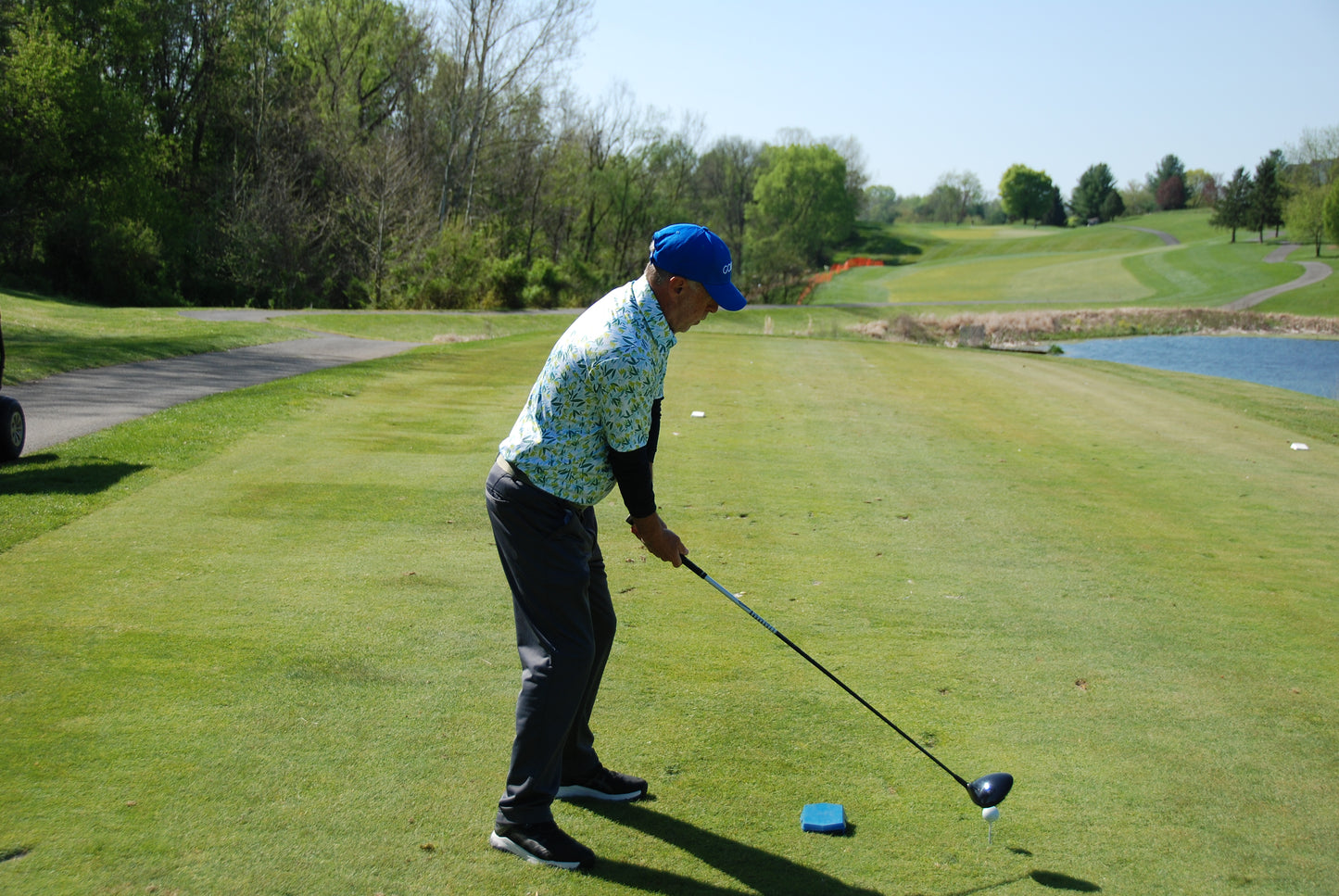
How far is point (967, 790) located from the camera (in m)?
3.72

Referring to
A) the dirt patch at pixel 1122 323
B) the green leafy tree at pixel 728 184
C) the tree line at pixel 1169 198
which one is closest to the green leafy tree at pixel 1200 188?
the tree line at pixel 1169 198

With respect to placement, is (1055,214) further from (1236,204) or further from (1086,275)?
(1086,275)

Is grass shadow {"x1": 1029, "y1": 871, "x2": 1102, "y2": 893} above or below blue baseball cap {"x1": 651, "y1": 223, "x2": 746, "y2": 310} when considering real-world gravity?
below

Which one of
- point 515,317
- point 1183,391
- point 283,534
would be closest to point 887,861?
point 283,534

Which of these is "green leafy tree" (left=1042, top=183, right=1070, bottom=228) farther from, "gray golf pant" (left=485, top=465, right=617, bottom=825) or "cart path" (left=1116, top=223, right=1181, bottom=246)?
"gray golf pant" (left=485, top=465, right=617, bottom=825)

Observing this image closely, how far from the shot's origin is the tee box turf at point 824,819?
11.6 ft

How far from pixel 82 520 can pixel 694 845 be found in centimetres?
541

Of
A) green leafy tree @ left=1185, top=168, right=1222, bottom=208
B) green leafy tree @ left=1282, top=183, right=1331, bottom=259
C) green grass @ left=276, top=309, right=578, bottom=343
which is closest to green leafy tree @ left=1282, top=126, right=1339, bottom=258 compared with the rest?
green leafy tree @ left=1282, top=183, right=1331, bottom=259

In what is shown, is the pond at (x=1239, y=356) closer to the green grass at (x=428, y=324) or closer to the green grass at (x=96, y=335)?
the green grass at (x=428, y=324)

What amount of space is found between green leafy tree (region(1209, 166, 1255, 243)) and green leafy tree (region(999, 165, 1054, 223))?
54.7m

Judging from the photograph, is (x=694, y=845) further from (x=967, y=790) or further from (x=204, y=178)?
(x=204, y=178)

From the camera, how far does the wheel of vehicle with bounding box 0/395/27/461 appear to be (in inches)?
324

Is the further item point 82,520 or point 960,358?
point 960,358

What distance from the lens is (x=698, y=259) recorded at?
334 centimetres
